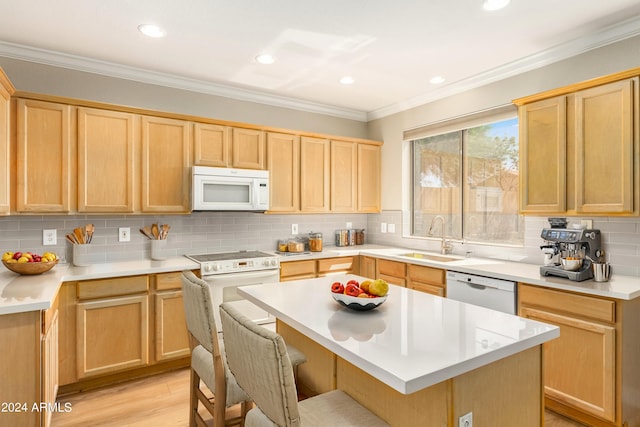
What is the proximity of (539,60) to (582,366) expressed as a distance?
2.39 m

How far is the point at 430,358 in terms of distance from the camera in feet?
4.03

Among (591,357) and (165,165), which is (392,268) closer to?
(591,357)

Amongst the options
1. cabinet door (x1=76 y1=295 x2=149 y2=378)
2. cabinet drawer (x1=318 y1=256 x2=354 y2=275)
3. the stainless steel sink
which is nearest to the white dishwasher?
the stainless steel sink

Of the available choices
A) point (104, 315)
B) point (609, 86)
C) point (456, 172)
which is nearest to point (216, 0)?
point (104, 315)

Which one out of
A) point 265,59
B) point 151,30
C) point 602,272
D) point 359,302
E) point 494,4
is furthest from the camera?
point 265,59

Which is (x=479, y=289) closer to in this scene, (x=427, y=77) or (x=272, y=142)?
(x=427, y=77)

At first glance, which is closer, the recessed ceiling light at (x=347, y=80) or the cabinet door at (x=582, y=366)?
the cabinet door at (x=582, y=366)

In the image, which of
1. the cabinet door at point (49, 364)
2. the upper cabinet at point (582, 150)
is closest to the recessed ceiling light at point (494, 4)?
the upper cabinet at point (582, 150)

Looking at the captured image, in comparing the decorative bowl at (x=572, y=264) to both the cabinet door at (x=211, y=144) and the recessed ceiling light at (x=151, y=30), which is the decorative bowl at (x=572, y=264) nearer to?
the cabinet door at (x=211, y=144)

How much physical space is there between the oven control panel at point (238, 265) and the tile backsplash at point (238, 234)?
64 cm

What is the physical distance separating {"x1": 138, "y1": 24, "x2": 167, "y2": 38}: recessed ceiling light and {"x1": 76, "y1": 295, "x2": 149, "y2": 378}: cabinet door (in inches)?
79.1

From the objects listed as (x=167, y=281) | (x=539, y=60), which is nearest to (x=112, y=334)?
(x=167, y=281)

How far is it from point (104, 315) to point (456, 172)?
11.9 ft

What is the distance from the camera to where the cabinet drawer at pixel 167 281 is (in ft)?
9.94
